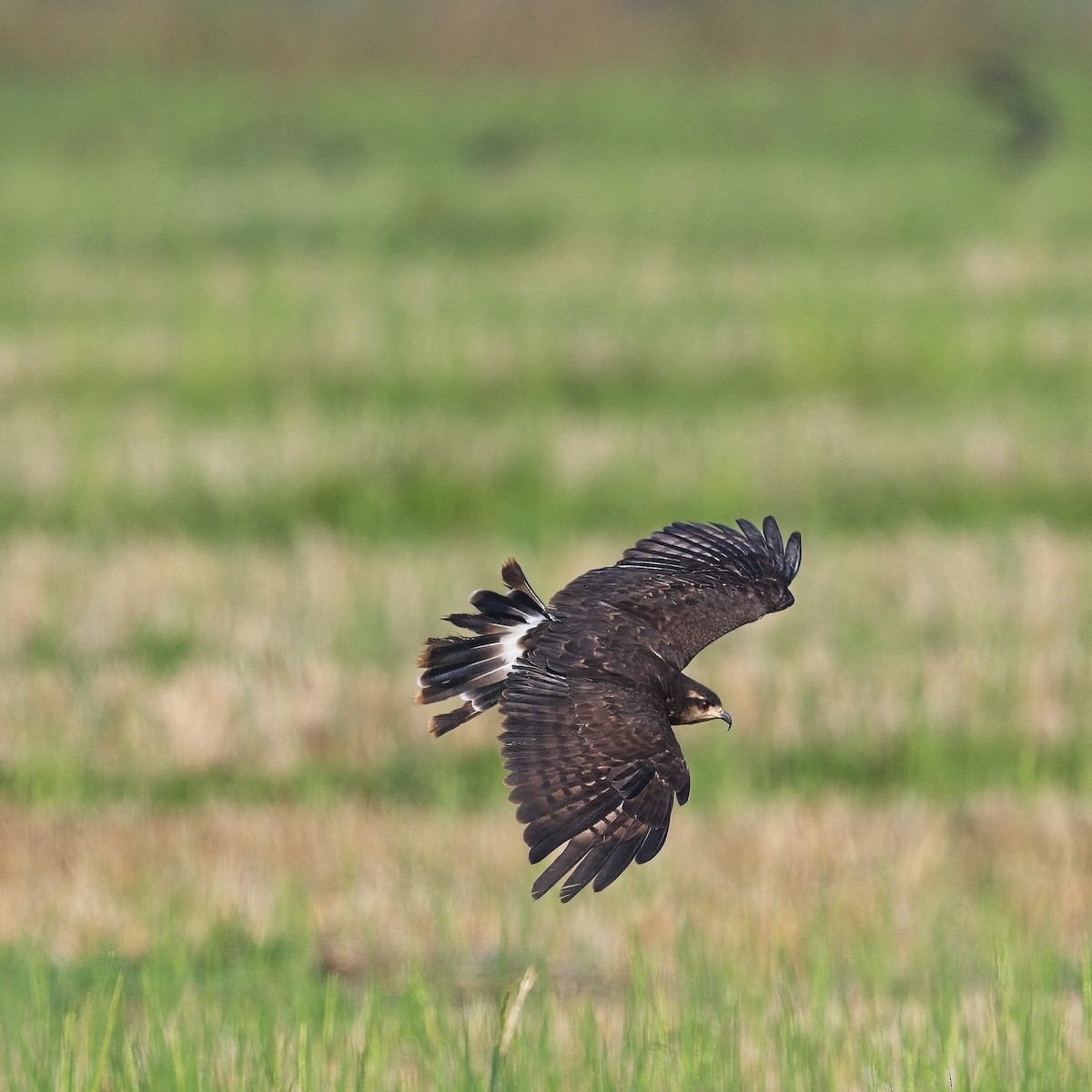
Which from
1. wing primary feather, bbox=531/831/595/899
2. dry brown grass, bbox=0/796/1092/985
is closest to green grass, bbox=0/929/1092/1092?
dry brown grass, bbox=0/796/1092/985

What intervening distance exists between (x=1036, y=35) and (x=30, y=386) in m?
38.9

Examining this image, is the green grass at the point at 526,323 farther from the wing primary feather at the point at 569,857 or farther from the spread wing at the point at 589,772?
the wing primary feather at the point at 569,857

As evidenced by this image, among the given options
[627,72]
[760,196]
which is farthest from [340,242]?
[627,72]

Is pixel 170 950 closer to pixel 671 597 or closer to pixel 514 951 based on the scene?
pixel 514 951

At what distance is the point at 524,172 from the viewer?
23.8 m

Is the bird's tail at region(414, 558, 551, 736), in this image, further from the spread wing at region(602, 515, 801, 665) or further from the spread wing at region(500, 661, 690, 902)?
the spread wing at region(500, 661, 690, 902)

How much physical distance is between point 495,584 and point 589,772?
493 centimetres

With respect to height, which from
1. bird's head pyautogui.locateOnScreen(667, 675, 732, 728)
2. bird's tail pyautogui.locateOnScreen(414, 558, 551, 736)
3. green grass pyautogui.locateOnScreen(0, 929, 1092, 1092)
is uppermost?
bird's tail pyautogui.locateOnScreen(414, 558, 551, 736)

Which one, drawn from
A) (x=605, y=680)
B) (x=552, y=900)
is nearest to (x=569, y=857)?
(x=605, y=680)

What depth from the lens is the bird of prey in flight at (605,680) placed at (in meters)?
2.91

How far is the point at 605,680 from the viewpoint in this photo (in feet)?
10.2

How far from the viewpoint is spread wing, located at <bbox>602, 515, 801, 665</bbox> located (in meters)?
3.53

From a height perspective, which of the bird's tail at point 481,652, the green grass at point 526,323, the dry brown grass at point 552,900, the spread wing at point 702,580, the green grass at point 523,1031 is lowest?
the green grass at point 523,1031

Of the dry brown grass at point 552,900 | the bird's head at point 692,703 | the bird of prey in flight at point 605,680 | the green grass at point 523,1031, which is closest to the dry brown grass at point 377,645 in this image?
the dry brown grass at point 552,900
